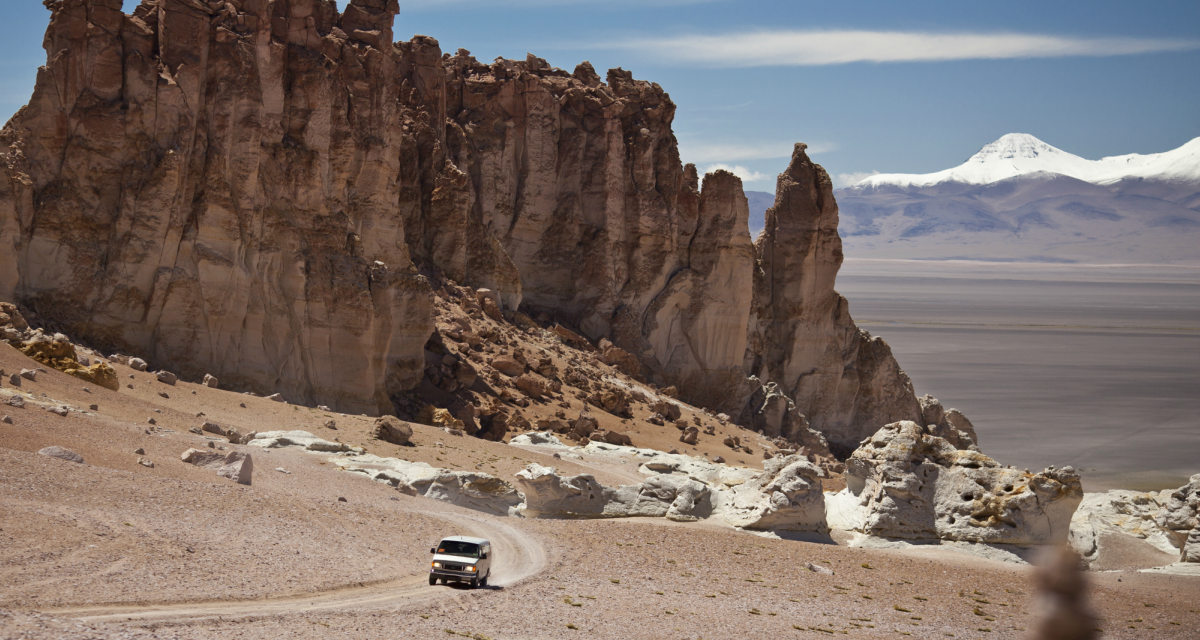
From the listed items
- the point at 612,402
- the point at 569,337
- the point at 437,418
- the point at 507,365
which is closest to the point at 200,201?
the point at 437,418

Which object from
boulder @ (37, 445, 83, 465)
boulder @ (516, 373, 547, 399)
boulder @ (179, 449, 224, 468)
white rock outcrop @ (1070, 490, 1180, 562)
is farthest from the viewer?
boulder @ (516, 373, 547, 399)

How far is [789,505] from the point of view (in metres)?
21.2

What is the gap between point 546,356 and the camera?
39062 mm

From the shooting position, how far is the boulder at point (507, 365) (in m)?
37.1

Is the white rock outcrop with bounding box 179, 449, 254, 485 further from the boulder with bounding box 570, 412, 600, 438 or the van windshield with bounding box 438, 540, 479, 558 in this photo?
the boulder with bounding box 570, 412, 600, 438

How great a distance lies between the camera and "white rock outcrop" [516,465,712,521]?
21.3m

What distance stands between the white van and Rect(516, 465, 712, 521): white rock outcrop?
5888 millimetres

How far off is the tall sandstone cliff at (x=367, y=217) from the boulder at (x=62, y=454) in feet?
34.9

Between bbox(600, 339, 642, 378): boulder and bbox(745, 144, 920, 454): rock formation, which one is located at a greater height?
bbox(745, 144, 920, 454): rock formation

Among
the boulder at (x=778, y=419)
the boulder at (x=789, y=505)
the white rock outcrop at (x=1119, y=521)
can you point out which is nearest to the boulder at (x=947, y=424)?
the boulder at (x=778, y=419)

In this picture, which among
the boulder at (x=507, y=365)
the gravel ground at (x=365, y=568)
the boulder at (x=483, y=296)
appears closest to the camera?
the gravel ground at (x=365, y=568)

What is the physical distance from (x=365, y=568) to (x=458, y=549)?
133 centimetres

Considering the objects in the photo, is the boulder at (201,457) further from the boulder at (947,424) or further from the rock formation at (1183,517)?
the boulder at (947,424)

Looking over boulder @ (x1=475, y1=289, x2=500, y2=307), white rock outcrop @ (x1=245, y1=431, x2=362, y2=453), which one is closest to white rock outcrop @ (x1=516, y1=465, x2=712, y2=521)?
white rock outcrop @ (x1=245, y1=431, x2=362, y2=453)
